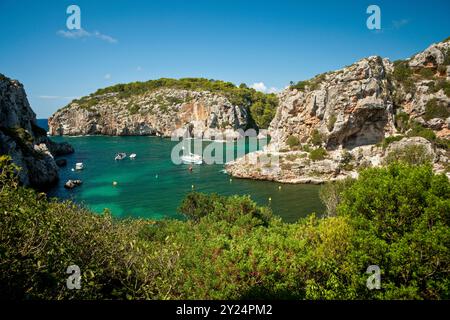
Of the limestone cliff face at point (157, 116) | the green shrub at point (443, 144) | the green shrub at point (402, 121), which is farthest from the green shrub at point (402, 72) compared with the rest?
the limestone cliff face at point (157, 116)

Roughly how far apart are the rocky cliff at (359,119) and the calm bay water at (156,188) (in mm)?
6382

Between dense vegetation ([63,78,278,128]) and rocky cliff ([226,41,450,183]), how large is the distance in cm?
7216

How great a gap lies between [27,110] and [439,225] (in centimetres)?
9396

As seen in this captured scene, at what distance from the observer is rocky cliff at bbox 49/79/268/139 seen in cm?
14338

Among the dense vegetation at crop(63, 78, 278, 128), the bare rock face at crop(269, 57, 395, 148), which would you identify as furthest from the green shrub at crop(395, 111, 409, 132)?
the dense vegetation at crop(63, 78, 278, 128)

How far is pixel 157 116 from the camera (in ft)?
502

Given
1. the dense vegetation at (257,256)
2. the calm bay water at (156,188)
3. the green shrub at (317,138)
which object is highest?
the green shrub at (317,138)

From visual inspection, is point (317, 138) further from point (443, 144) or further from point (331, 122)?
point (443, 144)

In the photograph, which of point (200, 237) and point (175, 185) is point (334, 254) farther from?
point (175, 185)

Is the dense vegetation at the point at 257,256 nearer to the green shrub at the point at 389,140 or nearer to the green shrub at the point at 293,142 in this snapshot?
the green shrub at the point at 389,140

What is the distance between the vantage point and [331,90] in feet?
259

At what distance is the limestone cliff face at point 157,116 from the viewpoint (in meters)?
144

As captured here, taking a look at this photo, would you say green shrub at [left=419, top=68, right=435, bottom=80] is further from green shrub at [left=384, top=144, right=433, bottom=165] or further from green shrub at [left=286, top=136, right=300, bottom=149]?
green shrub at [left=286, top=136, right=300, bottom=149]

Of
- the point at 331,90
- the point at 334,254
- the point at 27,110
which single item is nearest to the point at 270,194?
the point at 331,90
